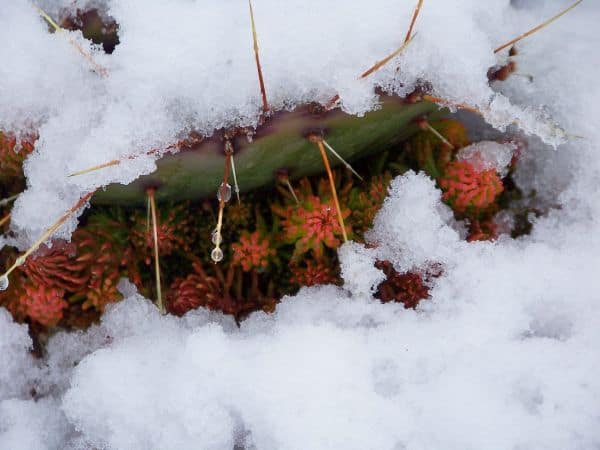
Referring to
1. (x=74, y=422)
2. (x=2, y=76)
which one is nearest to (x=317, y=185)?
(x=2, y=76)

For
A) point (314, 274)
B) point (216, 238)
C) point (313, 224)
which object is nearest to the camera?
point (216, 238)

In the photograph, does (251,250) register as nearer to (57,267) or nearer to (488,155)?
(57,267)

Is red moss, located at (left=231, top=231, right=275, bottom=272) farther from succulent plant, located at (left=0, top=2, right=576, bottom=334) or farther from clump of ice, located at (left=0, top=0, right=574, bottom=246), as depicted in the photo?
clump of ice, located at (left=0, top=0, right=574, bottom=246)

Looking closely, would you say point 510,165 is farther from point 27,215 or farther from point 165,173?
point 27,215

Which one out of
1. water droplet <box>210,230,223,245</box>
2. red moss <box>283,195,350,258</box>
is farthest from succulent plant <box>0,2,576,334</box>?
water droplet <box>210,230,223,245</box>

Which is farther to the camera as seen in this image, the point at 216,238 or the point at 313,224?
the point at 313,224

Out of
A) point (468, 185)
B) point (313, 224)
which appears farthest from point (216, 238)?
point (468, 185)
